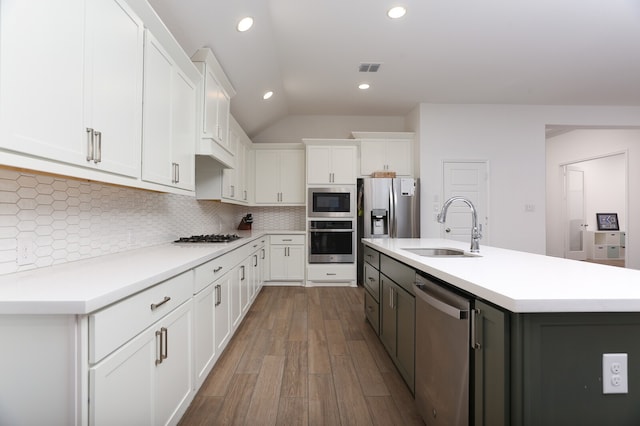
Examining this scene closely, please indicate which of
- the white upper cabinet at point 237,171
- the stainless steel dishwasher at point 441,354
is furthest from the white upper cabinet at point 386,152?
the stainless steel dishwasher at point 441,354

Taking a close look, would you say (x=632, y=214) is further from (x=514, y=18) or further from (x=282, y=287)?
(x=282, y=287)

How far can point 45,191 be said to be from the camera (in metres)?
1.42

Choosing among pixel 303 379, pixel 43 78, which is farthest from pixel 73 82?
pixel 303 379

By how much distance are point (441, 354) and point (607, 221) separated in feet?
27.0

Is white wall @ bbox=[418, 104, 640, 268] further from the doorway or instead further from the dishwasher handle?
the dishwasher handle

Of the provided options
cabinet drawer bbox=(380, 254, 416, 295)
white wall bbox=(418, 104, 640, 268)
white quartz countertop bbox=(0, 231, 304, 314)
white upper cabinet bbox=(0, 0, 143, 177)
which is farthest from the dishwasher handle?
white wall bbox=(418, 104, 640, 268)

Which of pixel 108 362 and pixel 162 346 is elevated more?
pixel 108 362

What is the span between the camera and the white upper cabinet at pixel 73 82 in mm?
917

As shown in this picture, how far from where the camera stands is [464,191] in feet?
16.3

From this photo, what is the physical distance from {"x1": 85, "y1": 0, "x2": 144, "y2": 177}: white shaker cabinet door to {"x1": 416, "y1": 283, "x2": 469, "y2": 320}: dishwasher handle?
1.58 metres

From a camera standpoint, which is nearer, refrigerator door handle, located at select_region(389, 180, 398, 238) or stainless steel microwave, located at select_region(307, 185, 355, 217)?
refrigerator door handle, located at select_region(389, 180, 398, 238)

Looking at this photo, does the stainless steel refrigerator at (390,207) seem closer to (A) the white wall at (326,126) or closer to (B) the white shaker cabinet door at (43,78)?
(A) the white wall at (326,126)

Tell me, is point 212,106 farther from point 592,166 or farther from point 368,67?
point 592,166

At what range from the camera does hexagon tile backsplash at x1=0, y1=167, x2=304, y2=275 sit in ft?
4.14
